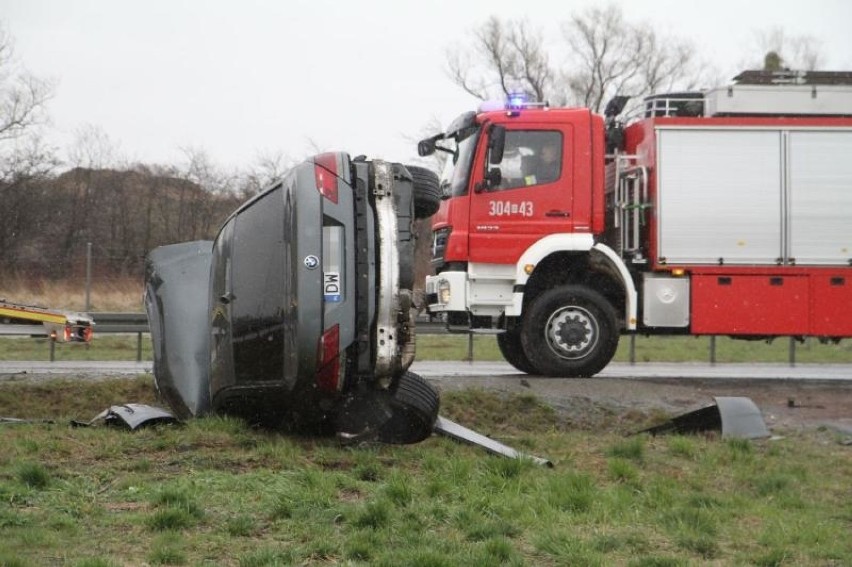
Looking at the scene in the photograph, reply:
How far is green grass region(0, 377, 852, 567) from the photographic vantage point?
4.57 m

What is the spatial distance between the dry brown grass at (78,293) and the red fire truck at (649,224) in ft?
35.9

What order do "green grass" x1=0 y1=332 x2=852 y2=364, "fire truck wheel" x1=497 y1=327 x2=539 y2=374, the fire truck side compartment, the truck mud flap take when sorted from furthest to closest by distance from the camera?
"green grass" x1=0 y1=332 x2=852 y2=364 < "fire truck wheel" x1=497 y1=327 x2=539 y2=374 < the fire truck side compartment < the truck mud flap

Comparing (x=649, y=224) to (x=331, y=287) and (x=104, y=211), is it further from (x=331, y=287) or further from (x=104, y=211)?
(x=104, y=211)

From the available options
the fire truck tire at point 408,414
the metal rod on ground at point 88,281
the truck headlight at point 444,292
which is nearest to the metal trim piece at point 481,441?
the fire truck tire at point 408,414

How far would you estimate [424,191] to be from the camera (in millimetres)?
7371

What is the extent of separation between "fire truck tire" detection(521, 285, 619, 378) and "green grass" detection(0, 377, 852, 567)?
5246 mm

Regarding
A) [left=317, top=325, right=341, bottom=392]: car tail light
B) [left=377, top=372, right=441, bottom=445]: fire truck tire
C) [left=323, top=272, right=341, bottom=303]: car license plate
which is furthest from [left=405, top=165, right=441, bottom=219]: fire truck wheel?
Answer: [left=317, top=325, right=341, bottom=392]: car tail light

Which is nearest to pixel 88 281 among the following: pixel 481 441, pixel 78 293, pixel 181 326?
pixel 78 293

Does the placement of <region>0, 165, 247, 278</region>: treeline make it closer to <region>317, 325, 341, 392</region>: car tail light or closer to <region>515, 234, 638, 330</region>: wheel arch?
<region>515, 234, 638, 330</region>: wheel arch

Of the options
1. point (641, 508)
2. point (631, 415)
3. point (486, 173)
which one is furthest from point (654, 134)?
point (641, 508)

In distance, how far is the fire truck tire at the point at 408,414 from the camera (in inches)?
263

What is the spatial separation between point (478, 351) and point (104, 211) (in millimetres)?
20452

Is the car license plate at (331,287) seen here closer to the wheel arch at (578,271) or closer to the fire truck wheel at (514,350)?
the wheel arch at (578,271)

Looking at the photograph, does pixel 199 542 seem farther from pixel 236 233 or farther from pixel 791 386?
pixel 791 386
